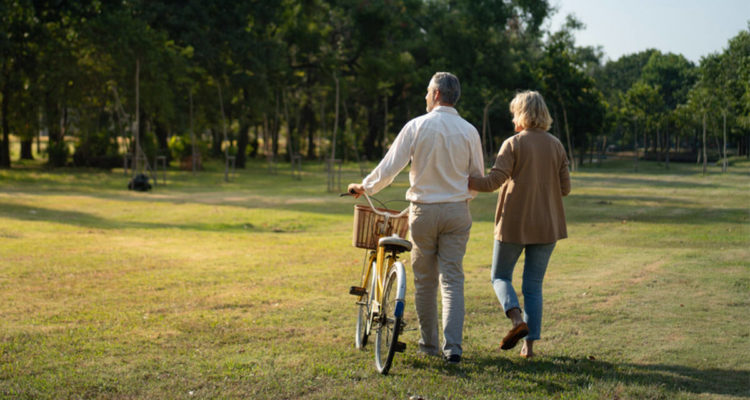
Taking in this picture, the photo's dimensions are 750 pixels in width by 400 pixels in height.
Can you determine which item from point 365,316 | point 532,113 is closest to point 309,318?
point 365,316

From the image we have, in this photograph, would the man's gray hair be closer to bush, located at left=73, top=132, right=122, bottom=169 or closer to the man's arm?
the man's arm

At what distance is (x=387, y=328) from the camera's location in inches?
207

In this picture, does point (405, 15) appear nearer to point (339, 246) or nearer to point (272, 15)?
point (272, 15)

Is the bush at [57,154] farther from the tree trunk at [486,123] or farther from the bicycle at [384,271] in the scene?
the bicycle at [384,271]

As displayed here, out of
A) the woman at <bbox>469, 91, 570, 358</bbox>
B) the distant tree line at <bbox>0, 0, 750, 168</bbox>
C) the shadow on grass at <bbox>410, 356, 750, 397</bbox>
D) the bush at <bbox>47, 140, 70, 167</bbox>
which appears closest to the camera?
the shadow on grass at <bbox>410, 356, 750, 397</bbox>

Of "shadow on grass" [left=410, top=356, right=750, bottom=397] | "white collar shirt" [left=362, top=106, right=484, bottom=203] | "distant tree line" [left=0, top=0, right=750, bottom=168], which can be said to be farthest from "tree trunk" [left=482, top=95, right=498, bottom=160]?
"white collar shirt" [left=362, top=106, right=484, bottom=203]

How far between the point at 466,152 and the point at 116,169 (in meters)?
36.5

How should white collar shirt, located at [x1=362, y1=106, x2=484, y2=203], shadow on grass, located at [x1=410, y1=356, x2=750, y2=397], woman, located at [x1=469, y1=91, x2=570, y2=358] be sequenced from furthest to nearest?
woman, located at [x1=469, y1=91, x2=570, y2=358] < white collar shirt, located at [x1=362, y1=106, x2=484, y2=203] < shadow on grass, located at [x1=410, y1=356, x2=750, y2=397]

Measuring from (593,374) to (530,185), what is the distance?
134cm

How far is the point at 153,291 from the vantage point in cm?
849

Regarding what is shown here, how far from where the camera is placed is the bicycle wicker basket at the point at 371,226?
17.7ft

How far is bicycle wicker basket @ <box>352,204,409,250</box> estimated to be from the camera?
5.40 m

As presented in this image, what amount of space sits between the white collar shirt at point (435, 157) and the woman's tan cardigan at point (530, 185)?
1.10 ft

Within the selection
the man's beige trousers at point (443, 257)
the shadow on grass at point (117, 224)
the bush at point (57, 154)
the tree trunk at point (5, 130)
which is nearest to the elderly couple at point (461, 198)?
the man's beige trousers at point (443, 257)
